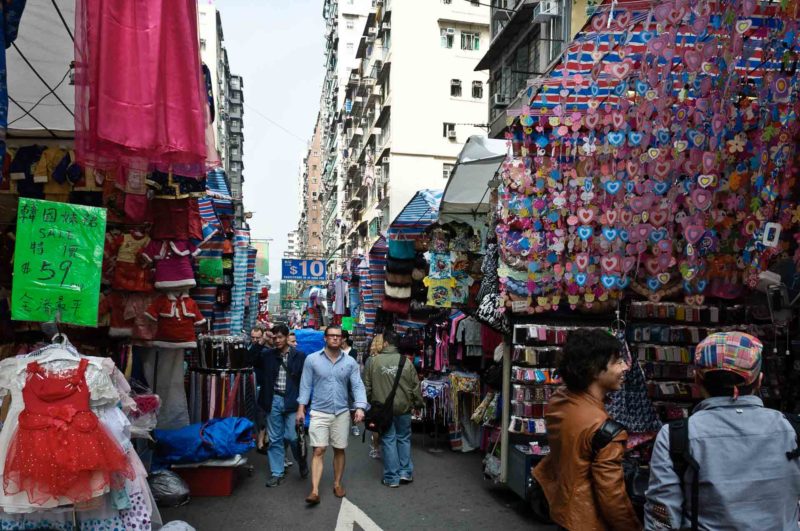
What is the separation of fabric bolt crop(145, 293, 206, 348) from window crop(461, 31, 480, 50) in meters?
32.2

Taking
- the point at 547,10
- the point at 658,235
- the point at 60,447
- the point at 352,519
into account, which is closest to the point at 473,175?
the point at 658,235

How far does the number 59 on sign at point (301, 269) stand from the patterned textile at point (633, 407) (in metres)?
23.2

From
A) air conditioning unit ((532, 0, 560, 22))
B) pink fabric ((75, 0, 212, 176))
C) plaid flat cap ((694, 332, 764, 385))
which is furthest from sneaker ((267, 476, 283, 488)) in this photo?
air conditioning unit ((532, 0, 560, 22))

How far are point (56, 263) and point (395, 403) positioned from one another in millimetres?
4372

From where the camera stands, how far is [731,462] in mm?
2381

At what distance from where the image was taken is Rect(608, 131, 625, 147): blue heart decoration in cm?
518

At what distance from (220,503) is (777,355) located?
18.7 feet

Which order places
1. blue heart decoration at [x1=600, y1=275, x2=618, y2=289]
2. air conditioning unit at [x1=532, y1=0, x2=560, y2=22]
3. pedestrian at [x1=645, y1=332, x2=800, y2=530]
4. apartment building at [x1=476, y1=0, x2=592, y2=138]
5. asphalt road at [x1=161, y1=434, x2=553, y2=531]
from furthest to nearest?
apartment building at [x1=476, y1=0, x2=592, y2=138] < air conditioning unit at [x1=532, y1=0, x2=560, y2=22] < asphalt road at [x1=161, y1=434, x2=553, y2=531] < blue heart decoration at [x1=600, y1=275, x2=618, y2=289] < pedestrian at [x1=645, y1=332, x2=800, y2=530]

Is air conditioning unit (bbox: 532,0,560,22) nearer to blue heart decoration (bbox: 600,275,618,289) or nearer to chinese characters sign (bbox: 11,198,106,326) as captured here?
blue heart decoration (bbox: 600,275,618,289)

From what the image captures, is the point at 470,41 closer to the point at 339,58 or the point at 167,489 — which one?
the point at 339,58

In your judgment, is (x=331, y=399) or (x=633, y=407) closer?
(x=633, y=407)

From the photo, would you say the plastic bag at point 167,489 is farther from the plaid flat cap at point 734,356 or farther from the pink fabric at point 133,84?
the plaid flat cap at point 734,356

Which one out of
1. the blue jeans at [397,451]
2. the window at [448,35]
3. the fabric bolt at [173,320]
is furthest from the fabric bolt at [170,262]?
the window at [448,35]

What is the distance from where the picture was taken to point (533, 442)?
6.24 m
